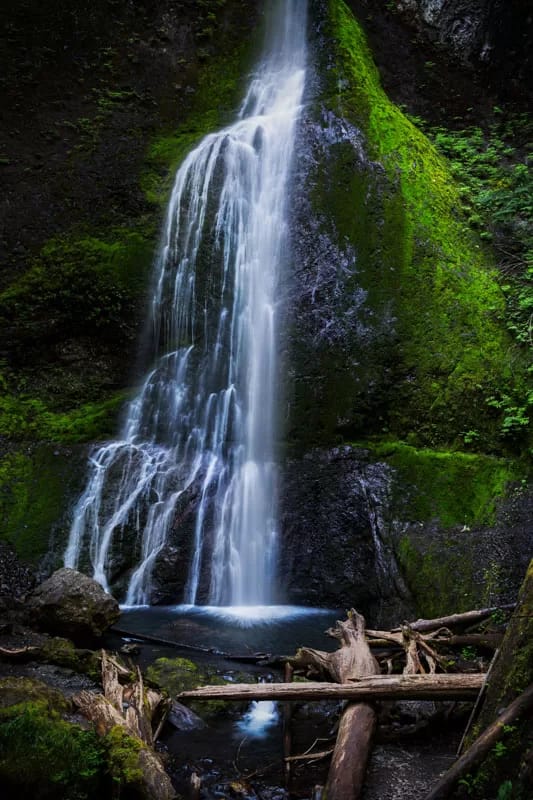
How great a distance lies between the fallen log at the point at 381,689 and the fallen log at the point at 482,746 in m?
1.02

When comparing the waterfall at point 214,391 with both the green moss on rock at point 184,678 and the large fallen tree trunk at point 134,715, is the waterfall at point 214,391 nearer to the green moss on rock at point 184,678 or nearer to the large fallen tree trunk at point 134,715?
the green moss on rock at point 184,678

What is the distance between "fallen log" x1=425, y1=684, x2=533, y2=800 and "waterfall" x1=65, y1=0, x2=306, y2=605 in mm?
6144

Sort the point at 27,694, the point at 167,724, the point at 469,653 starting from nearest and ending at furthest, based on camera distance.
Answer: the point at 27,694 < the point at 167,724 < the point at 469,653

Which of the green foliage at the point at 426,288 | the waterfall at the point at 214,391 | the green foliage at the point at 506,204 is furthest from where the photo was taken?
the waterfall at the point at 214,391

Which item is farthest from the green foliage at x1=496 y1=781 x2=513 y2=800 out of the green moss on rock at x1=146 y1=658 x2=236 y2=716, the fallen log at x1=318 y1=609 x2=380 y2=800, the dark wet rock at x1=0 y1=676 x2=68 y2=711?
the green moss on rock at x1=146 y1=658 x2=236 y2=716

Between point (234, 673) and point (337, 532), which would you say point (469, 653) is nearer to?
point (234, 673)

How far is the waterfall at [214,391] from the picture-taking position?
940 centimetres

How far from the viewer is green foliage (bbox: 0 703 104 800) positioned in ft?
10.9

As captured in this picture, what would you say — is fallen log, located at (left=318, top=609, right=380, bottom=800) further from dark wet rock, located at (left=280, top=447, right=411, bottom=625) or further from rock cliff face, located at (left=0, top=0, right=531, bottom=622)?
dark wet rock, located at (left=280, top=447, right=411, bottom=625)

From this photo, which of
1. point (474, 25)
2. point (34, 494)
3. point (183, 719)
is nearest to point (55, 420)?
point (34, 494)

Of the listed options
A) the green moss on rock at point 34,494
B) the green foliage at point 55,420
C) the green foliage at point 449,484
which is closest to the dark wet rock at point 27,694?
the green foliage at point 449,484

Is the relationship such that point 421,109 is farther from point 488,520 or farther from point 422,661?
point 422,661

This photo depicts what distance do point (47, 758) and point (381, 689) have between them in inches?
80.1

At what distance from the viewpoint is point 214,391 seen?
11.0m
